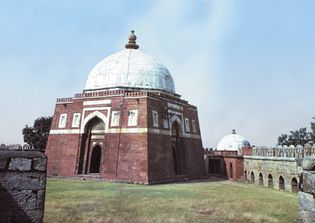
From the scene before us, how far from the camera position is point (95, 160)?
20969mm

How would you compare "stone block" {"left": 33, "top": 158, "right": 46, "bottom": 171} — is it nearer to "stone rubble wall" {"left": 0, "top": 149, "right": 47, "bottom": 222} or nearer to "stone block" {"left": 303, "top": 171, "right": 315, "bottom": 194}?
"stone rubble wall" {"left": 0, "top": 149, "right": 47, "bottom": 222}

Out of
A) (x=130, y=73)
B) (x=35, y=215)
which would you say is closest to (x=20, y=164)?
(x=35, y=215)

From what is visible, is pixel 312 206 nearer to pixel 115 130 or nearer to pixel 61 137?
pixel 115 130

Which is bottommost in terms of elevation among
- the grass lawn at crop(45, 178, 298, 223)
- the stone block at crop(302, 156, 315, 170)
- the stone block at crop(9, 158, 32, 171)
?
the grass lawn at crop(45, 178, 298, 223)

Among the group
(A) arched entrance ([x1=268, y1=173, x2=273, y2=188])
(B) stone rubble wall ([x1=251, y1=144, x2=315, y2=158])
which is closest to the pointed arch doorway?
(B) stone rubble wall ([x1=251, y1=144, x2=315, y2=158])

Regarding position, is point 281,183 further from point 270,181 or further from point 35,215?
point 35,215

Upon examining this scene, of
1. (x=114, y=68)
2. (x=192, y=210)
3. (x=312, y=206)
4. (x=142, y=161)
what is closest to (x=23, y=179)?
(x=312, y=206)

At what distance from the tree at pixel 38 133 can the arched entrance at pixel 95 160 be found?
13.8 metres

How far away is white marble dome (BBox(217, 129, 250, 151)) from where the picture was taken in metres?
31.4

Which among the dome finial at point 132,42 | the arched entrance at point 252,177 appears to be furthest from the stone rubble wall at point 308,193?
the dome finial at point 132,42

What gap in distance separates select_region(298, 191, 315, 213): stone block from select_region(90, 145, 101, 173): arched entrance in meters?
17.2

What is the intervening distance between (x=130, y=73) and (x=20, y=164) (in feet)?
61.2

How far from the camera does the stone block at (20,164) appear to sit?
4.18 m

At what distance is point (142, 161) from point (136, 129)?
1956 millimetres
